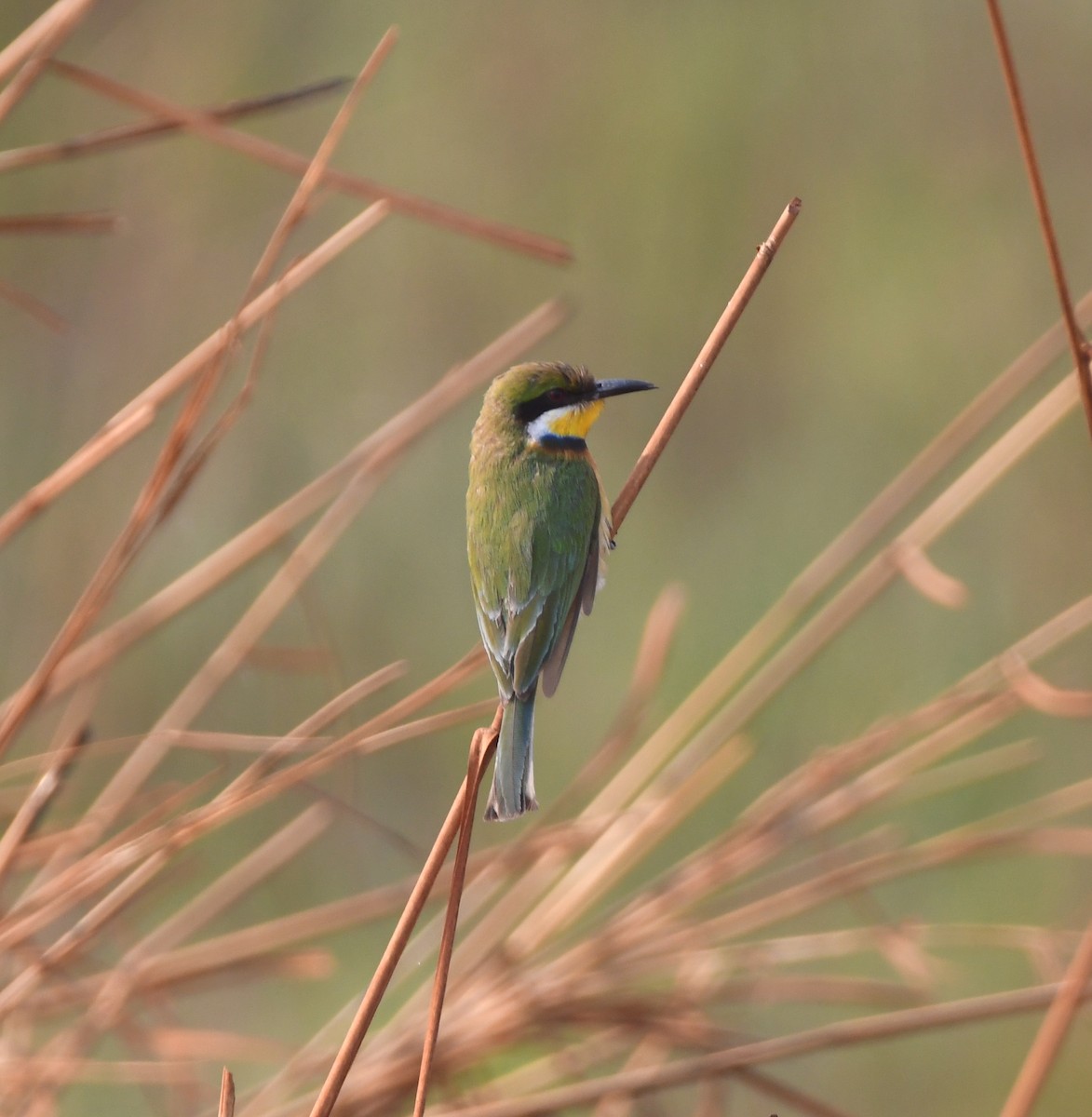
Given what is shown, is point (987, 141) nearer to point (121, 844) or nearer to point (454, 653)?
point (454, 653)

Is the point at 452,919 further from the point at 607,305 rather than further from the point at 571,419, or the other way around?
the point at 607,305

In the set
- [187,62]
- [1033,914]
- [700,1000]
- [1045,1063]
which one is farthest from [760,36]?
[1045,1063]

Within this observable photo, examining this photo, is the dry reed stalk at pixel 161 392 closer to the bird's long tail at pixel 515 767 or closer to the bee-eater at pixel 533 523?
the bird's long tail at pixel 515 767

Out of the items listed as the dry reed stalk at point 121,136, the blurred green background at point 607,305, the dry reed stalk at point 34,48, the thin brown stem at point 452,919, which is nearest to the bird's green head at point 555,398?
the dry reed stalk at point 121,136

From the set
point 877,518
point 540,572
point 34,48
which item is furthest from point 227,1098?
point 540,572

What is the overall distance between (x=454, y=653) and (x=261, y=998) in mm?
1449

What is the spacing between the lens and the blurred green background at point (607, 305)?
214 inches

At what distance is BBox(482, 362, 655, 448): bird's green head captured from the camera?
114 inches

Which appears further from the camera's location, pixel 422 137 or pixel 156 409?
pixel 422 137

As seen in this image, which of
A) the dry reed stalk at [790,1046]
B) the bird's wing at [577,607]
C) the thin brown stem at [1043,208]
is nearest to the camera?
the thin brown stem at [1043,208]

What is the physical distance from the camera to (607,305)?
5.93 m

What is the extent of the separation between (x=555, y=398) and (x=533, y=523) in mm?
284

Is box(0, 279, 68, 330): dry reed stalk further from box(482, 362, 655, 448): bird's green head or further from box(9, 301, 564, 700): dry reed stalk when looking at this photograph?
box(482, 362, 655, 448): bird's green head

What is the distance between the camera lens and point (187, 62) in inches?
231
